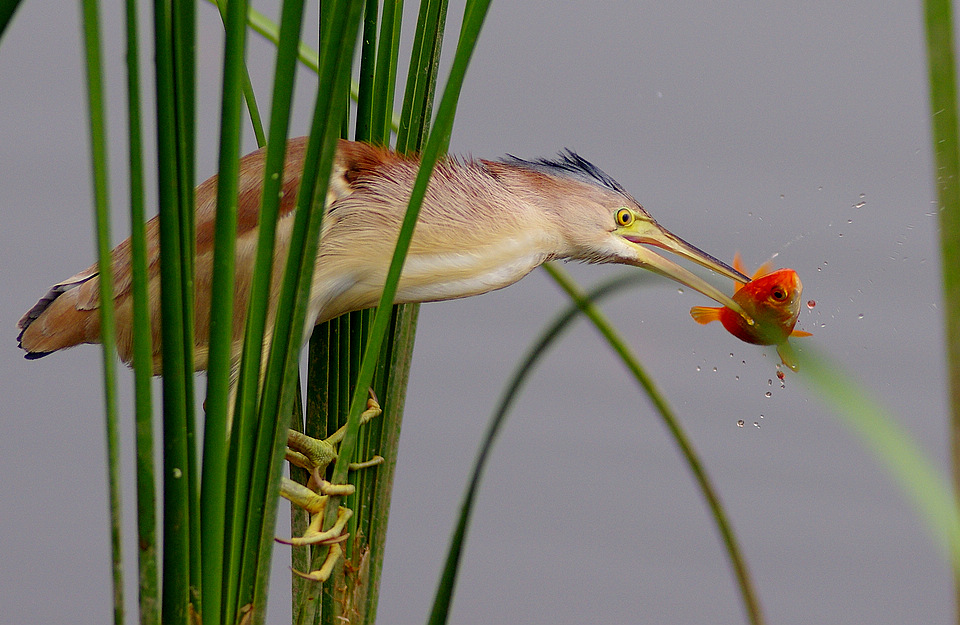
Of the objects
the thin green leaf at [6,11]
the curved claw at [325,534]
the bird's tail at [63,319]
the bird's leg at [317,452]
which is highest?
the thin green leaf at [6,11]

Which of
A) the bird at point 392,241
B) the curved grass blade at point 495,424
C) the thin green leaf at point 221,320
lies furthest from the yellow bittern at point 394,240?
the thin green leaf at point 221,320

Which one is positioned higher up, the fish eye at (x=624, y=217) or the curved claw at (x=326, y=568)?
the fish eye at (x=624, y=217)

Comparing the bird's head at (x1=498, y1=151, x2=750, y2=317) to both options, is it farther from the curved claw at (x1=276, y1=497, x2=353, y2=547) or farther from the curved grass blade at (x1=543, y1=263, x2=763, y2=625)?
the curved claw at (x1=276, y1=497, x2=353, y2=547)

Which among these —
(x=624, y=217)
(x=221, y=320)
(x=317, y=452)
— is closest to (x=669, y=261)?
(x=624, y=217)

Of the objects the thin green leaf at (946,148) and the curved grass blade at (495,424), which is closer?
the thin green leaf at (946,148)

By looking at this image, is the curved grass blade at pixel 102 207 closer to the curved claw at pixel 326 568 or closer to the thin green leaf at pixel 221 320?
the thin green leaf at pixel 221 320

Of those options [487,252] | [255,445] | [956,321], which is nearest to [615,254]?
[487,252]

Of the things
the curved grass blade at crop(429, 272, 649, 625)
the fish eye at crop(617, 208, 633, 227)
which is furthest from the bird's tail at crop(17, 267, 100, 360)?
the fish eye at crop(617, 208, 633, 227)
